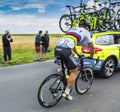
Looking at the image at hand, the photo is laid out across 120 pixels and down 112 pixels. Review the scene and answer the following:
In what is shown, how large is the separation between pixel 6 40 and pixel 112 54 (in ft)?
20.3

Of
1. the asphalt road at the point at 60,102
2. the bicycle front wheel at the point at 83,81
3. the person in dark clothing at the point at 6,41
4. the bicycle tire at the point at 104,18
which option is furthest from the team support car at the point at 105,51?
the person in dark clothing at the point at 6,41

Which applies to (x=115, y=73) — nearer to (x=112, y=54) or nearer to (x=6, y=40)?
(x=112, y=54)

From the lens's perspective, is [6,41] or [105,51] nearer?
[105,51]

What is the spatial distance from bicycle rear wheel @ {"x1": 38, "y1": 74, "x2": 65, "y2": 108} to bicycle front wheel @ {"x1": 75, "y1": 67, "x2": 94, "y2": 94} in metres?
0.77

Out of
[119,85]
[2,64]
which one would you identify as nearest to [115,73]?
[119,85]

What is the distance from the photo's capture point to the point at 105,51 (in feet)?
28.4

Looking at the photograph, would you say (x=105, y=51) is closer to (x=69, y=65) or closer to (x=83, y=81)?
(x=83, y=81)

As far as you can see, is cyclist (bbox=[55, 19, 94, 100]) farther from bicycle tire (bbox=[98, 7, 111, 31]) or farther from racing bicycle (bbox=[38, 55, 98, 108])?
bicycle tire (bbox=[98, 7, 111, 31])

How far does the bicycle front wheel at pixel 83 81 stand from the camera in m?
6.86

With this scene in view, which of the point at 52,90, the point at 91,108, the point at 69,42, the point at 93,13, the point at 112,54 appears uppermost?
the point at 93,13

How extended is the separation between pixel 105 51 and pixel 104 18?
4041 millimetres

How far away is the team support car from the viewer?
8.55 meters

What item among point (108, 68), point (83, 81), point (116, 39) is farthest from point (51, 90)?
point (116, 39)

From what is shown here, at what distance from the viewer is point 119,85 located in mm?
7949
